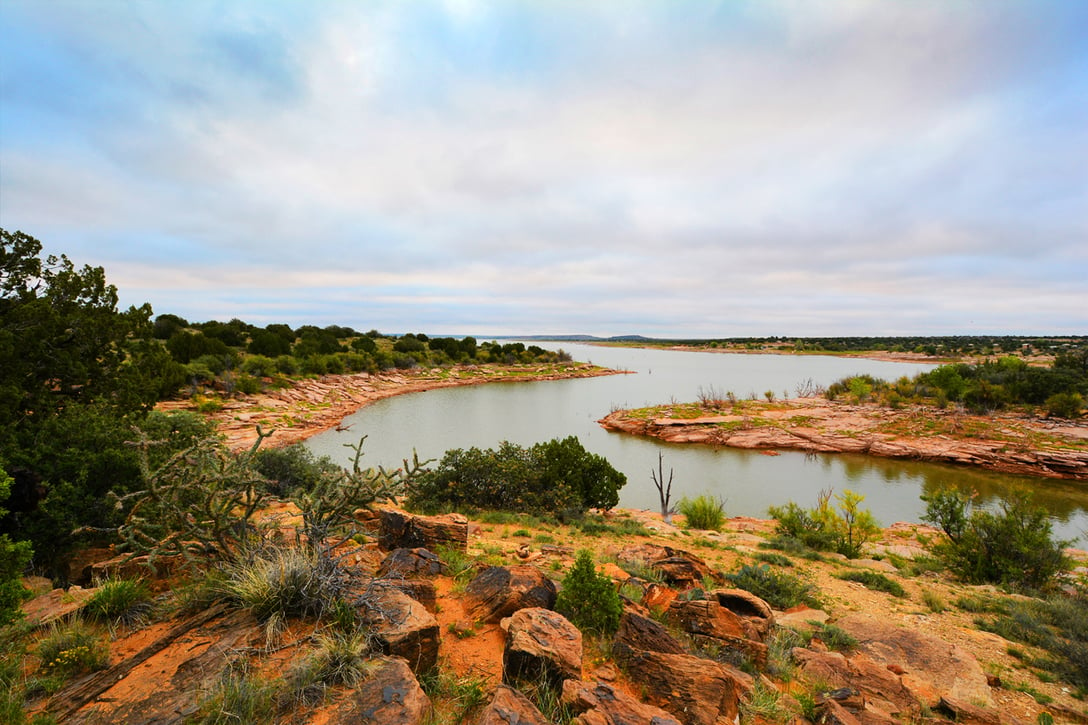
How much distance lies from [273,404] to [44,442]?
22.7m

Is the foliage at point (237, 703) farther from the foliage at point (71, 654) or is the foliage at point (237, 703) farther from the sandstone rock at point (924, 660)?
the sandstone rock at point (924, 660)

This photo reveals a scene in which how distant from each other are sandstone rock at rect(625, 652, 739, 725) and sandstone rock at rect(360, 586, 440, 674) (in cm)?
203

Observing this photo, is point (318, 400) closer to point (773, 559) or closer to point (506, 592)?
point (773, 559)

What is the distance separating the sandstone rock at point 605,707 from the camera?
3.27m

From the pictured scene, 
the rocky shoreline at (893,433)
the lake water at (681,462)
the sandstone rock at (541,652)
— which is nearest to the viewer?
the sandstone rock at (541,652)

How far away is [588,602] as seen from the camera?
5148 mm

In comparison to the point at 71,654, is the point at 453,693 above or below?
below

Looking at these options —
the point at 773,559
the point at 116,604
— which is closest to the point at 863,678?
the point at 773,559

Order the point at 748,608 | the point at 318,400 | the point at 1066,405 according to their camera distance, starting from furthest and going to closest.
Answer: the point at 1066,405
the point at 318,400
the point at 748,608

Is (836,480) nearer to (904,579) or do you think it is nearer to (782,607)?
(904,579)

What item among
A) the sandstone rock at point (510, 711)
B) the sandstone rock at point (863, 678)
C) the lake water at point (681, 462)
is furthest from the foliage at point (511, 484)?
the sandstone rock at point (510, 711)

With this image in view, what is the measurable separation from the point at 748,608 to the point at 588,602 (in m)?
2.71

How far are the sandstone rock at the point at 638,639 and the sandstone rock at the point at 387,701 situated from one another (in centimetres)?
211

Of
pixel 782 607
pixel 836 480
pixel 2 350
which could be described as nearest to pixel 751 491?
pixel 836 480
